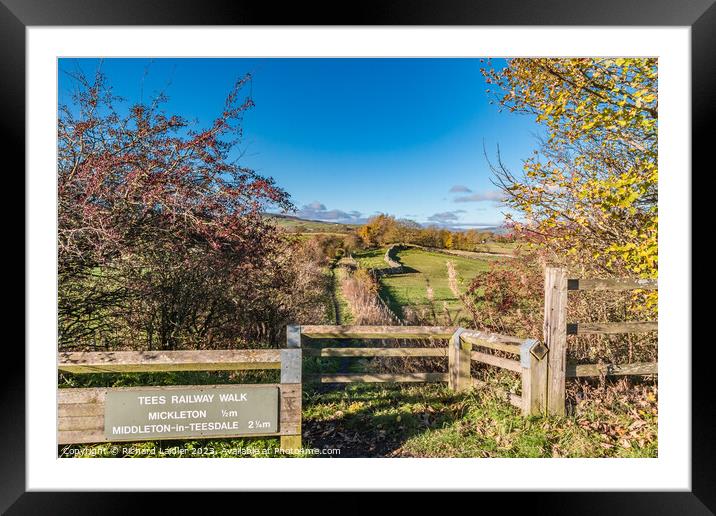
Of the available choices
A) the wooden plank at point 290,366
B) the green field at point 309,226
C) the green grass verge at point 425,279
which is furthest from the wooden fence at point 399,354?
the green field at point 309,226

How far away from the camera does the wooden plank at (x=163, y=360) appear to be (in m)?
2.95

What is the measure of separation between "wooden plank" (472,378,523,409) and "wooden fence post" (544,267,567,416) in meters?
0.28

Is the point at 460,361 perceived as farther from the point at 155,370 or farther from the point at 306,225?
the point at 155,370

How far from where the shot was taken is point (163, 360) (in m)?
2.94

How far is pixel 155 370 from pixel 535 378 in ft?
11.7

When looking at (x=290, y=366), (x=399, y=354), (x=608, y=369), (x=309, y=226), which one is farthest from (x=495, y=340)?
(x=309, y=226)

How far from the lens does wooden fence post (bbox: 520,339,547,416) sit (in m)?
3.57

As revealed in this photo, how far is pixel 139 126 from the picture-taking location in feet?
12.4

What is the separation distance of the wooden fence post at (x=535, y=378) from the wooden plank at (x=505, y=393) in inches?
4.5

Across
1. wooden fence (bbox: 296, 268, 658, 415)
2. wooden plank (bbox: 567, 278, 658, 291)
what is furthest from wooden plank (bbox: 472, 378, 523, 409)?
wooden plank (bbox: 567, 278, 658, 291)
